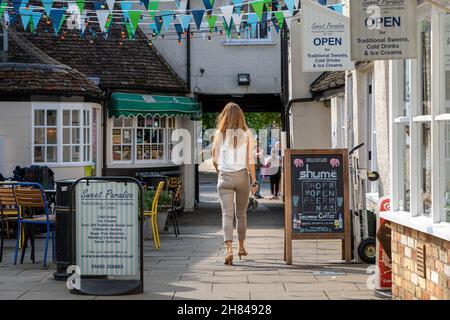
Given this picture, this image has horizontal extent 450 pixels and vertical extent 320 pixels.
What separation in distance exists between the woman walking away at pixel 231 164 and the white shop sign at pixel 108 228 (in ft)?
8.02

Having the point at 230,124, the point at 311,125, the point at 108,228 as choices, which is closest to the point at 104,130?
the point at 311,125

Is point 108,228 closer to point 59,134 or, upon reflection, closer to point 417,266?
point 417,266

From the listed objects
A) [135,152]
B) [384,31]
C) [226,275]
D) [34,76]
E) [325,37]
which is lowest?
[226,275]

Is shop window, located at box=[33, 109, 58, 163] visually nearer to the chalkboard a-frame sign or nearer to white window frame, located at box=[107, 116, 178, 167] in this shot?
white window frame, located at box=[107, 116, 178, 167]

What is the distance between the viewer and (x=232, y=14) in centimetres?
1485

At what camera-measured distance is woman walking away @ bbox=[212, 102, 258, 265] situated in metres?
10.2

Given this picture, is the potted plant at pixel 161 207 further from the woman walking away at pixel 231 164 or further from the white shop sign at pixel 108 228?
the white shop sign at pixel 108 228

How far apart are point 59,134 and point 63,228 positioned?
8.81m

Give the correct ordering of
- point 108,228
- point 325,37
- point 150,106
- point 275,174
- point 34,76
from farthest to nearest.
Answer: point 275,174
point 150,106
point 34,76
point 325,37
point 108,228

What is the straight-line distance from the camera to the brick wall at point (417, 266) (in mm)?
6055

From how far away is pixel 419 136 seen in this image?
693 cm

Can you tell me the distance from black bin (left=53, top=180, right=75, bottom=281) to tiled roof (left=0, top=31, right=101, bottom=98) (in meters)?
8.08

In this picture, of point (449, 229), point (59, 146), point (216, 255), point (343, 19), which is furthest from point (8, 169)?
point (449, 229)

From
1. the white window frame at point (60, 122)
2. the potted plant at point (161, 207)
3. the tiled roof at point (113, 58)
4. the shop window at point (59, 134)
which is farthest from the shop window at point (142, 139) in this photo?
the potted plant at point (161, 207)
